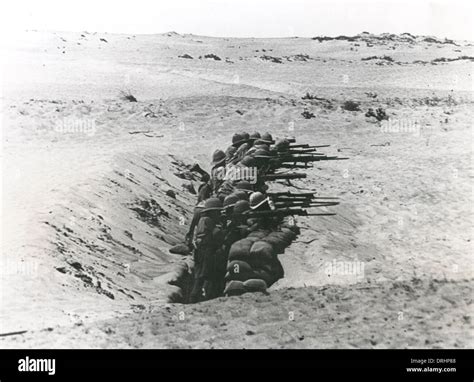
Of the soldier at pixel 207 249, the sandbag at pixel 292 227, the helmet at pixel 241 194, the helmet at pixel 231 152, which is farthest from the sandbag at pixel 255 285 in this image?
the helmet at pixel 231 152

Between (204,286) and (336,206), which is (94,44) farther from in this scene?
(204,286)

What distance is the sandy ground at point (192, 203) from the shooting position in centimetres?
679

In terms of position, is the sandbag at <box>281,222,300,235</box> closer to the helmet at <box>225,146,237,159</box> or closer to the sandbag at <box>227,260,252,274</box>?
the sandbag at <box>227,260,252,274</box>

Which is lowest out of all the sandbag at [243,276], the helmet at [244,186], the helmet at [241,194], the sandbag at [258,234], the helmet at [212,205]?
the sandbag at [243,276]

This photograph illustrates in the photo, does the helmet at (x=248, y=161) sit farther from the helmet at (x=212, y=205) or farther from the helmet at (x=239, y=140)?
the helmet at (x=212, y=205)

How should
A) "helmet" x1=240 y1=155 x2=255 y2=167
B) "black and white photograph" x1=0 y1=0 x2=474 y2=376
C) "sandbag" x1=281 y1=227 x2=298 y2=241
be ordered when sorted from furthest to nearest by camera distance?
1. "helmet" x1=240 y1=155 x2=255 y2=167
2. "sandbag" x1=281 y1=227 x2=298 y2=241
3. "black and white photograph" x1=0 y1=0 x2=474 y2=376

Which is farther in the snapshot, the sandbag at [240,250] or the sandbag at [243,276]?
the sandbag at [240,250]

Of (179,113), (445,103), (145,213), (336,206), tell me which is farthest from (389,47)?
(145,213)

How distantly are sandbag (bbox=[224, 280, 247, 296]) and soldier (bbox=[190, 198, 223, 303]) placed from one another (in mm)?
568

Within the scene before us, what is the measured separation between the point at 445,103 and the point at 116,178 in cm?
1313

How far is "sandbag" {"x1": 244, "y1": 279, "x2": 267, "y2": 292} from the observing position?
801 centimetres

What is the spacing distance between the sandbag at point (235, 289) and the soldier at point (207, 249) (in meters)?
0.57

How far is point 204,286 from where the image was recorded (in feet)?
28.5

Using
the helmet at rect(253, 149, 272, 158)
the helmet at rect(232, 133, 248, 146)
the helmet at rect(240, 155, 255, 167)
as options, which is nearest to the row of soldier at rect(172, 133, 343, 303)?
the helmet at rect(240, 155, 255, 167)
